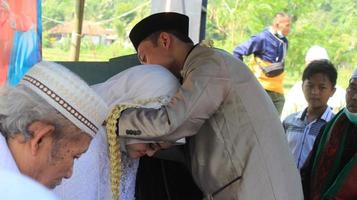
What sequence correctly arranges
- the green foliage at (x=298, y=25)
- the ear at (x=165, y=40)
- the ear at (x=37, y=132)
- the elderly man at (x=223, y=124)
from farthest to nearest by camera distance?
the green foliage at (x=298, y=25)
the ear at (x=165, y=40)
the elderly man at (x=223, y=124)
the ear at (x=37, y=132)

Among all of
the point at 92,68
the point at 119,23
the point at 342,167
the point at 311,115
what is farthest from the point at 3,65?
the point at 119,23

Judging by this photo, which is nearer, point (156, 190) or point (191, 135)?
point (191, 135)

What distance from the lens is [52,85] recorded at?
1.10 m

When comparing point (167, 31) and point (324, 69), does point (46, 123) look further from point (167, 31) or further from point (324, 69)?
point (324, 69)

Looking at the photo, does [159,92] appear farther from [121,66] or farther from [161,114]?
[121,66]

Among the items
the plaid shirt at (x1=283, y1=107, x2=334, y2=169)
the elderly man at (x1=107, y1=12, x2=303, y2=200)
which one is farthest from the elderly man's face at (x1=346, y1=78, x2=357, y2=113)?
the elderly man at (x1=107, y1=12, x2=303, y2=200)

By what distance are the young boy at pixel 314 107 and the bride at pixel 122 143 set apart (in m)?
1.72

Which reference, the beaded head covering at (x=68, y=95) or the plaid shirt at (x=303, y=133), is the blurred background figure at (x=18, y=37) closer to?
the beaded head covering at (x=68, y=95)

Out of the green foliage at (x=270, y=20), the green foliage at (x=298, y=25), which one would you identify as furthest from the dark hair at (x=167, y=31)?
the green foliage at (x=298, y=25)

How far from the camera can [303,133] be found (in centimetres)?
311

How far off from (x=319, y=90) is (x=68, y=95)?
2286 mm

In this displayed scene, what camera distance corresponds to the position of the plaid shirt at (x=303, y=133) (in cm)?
302

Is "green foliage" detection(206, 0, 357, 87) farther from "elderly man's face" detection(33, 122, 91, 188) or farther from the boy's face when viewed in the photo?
"elderly man's face" detection(33, 122, 91, 188)

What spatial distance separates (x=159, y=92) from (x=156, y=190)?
0.43m
